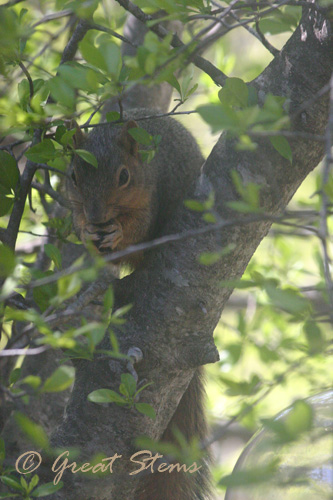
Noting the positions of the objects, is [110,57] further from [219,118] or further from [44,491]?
[44,491]

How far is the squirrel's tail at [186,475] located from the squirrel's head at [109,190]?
16.3 inches

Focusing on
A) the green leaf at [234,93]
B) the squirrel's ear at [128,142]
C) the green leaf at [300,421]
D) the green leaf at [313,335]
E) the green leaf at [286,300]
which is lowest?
the green leaf at [300,421]

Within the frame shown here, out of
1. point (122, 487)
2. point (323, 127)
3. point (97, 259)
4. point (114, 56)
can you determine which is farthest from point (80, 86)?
point (122, 487)

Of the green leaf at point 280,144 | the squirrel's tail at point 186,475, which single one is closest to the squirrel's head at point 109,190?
the squirrel's tail at point 186,475

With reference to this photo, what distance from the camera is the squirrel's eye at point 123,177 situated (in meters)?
1.33

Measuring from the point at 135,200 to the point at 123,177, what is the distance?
0.07m

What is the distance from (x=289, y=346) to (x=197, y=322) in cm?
23

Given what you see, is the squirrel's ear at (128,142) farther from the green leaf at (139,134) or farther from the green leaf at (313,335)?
the green leaf at (313,335)

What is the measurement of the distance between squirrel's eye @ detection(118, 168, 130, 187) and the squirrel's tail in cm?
51

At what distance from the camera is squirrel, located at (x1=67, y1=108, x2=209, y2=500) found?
1.23 metres

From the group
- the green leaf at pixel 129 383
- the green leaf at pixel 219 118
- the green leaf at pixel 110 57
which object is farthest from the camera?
the green leaf at pixel 129 383

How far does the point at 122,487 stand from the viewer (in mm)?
957

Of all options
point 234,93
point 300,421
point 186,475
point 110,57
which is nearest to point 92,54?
point 110,57

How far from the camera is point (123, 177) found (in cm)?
134
